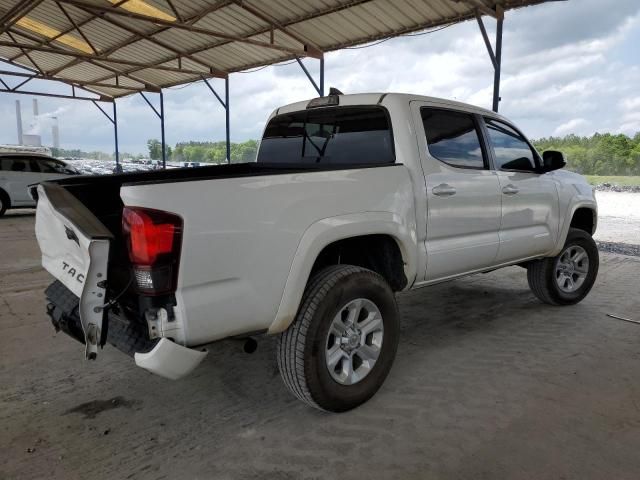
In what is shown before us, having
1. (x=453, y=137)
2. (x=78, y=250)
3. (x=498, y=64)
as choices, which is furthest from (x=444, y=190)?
(x=498, y=64)

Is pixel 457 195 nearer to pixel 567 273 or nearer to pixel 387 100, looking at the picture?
pixel 387 100

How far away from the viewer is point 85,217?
236 centimetres

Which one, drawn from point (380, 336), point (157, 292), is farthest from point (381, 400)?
point (157, 292)

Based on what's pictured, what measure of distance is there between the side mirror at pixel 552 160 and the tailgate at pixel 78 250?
12.0 ft

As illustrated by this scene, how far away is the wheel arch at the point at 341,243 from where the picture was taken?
2344 mm

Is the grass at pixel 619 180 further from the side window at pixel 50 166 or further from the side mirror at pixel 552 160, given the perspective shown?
the side window at pixel 50 166

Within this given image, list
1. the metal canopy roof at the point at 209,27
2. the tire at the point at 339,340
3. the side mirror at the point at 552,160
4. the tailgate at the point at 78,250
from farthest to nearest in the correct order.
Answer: the metal canopy roof at the point at 209,27 → the side mirror at the point at 552,160 → the tire at the point at 339,340 → the tailgate at the point at 78,250

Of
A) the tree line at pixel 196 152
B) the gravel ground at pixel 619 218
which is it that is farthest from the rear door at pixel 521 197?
the tree line at pixel 196 152

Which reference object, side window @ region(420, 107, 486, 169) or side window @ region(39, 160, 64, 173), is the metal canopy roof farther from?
side window @ region(420, 107, 486, 169)

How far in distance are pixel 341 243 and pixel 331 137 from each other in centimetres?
98

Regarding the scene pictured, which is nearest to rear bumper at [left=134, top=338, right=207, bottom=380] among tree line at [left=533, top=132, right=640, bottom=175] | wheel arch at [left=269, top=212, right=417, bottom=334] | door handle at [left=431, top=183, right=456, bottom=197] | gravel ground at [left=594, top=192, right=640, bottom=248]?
wheel arch at [left=269, top=212, right=417, bottom=334]

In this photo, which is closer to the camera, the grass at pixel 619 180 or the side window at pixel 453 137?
the side window at pixel 453 137

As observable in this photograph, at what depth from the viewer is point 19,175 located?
1164 centimetres

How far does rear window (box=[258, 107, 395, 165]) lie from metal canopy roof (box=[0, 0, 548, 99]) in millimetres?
6260
